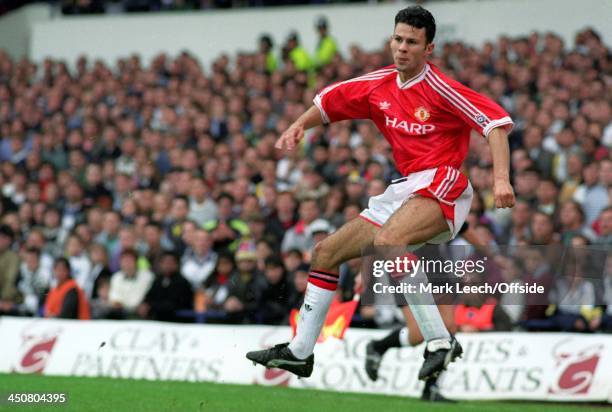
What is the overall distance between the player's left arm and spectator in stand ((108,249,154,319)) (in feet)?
25.1

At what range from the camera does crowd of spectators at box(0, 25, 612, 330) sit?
1442 centimetres

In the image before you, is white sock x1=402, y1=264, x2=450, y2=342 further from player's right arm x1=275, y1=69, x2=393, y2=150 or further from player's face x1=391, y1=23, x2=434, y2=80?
player's face x1=391, y1=23, x2=434, y2=80

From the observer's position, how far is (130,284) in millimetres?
15477

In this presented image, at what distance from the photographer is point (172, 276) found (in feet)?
48.8

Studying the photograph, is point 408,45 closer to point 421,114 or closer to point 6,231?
point 421,114

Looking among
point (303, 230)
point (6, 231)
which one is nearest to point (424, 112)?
point (303, 230)

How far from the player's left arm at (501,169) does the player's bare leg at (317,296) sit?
110 cm

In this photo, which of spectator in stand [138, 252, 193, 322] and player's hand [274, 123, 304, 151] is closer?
player's hand [274, 123, 304, 151]

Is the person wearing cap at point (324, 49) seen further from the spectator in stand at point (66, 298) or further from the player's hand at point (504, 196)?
the player's hand at point (504, 196)

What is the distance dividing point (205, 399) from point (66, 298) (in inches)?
185

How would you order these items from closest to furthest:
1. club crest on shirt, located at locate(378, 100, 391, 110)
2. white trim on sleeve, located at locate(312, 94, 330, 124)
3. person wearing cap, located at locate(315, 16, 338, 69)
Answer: club crest on shirt, located at locate(378, 100, 391, 110)
white trim on sleeve, located at locate(312, 94, 330, 124)
person wearing cap, located at locate(315, 16, 338, 69)

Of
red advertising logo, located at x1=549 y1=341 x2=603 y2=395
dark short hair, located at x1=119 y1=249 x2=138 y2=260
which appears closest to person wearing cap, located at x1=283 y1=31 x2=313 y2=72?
dark short hair, located at x1=119 y1=249 x2=138 y2=260

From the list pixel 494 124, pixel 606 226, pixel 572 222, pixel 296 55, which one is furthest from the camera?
pixel 296 55

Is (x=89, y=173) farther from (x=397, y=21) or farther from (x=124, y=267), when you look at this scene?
(x=397, y=21)
